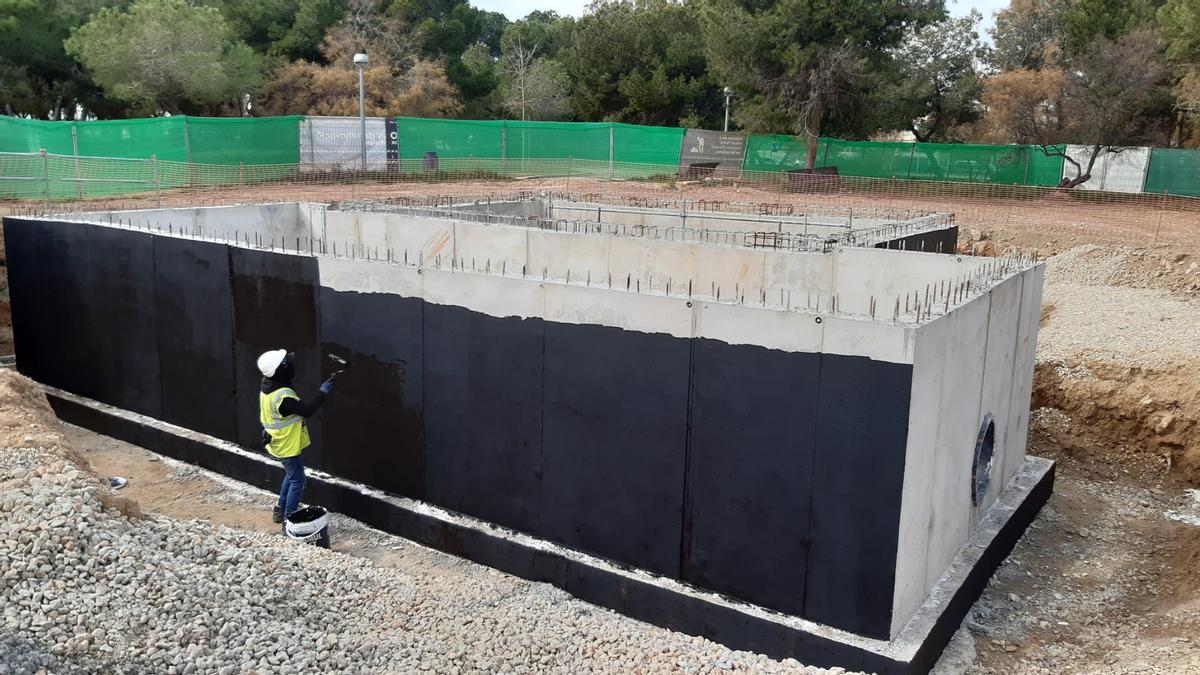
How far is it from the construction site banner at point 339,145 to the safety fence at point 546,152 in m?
0.03

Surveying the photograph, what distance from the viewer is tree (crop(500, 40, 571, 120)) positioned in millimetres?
45906

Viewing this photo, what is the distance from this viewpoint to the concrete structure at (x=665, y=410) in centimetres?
598

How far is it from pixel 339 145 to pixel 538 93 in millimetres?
19217

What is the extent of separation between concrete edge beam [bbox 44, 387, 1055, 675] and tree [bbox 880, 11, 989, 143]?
105ft

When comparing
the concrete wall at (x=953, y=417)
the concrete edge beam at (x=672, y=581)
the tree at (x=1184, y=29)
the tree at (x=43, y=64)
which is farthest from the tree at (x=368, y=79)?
the concrete wall at (x=953, y=417)

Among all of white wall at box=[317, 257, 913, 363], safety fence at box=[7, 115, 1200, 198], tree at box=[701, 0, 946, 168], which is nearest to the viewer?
white wall at box=[317, 257, 913, 363]

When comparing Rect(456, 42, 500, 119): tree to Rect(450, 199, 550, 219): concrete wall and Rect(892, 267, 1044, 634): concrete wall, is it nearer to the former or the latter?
Rect(450, 199, 550, 219): concrete wall

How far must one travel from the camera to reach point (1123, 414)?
1153cm

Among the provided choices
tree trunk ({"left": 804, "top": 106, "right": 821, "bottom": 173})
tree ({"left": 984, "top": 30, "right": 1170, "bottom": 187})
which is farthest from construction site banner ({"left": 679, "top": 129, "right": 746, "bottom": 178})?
tree ({"left": 984, "top": 30, "right": 1170, "bottom": 187})

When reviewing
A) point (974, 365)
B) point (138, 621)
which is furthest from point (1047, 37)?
point (138, 621)

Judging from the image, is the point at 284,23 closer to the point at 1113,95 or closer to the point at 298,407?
the point at 1113,95

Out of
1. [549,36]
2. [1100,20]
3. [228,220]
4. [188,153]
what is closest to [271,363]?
[228,220]

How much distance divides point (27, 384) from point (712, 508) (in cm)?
754

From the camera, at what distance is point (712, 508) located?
654 cm
